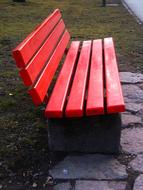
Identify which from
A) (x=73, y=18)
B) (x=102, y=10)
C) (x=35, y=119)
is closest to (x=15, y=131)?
(x=35, y=119)

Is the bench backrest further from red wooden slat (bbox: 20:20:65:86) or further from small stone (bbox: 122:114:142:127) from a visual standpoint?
small stone (bbox: 122:114:142:127)

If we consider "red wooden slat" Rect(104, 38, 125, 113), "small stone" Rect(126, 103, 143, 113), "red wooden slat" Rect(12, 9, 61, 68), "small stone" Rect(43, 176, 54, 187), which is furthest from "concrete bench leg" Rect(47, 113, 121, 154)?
"small stone" Rect(126, 103, 143, 113)

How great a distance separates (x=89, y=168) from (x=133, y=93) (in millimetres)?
2012

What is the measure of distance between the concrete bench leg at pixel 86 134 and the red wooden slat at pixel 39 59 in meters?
0.38

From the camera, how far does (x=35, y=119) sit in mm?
4777

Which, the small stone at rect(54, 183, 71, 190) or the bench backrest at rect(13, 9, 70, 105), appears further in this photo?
the bench backrest at rect(13, 9, 70, 105)

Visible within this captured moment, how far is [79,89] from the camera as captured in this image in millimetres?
4215

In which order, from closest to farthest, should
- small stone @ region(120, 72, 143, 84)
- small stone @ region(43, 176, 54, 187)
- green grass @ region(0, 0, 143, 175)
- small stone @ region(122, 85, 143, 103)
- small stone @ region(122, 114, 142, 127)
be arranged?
small stone @ region(43, 176, 54, 187)
green grass @ region(0, 0, 143, 175)
small stone @ region(122, 114, 142, 127)
small stone @ region(122, 85, 143, 103)
small stone @ region(120, 72, 143, 84)

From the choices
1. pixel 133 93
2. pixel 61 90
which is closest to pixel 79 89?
pixel 61 90

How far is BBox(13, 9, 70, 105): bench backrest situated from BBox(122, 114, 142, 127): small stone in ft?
2.59

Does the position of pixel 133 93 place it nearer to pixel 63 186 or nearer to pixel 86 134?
pixel 86 134

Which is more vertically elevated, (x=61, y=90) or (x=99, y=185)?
(x=61, y=90)

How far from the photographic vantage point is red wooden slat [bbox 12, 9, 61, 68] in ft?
12.2

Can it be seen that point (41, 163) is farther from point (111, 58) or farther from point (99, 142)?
point (111, 58)
